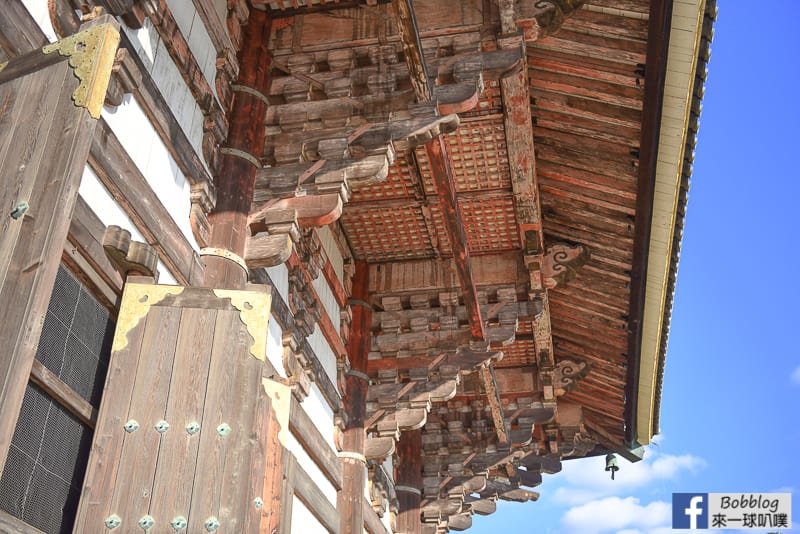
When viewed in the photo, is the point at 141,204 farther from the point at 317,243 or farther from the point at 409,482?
the point at 409,482

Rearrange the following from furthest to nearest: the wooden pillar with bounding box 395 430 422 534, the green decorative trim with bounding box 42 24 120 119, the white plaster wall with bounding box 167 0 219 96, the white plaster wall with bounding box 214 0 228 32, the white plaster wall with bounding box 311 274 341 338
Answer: the wooden pillar with bounding box 395 430 422 534, the white plaster wall with bounding box 311 274 341 338, the white plaster wall with bounding box 214 0 228 32, the white plaster wall with bounding box 167 0 219 96, the green decorative trim with bounding box 42 24 120 119

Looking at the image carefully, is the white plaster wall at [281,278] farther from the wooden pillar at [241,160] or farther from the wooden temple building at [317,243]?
the wooden pillar at [241,160]

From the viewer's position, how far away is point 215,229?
5.27 metres

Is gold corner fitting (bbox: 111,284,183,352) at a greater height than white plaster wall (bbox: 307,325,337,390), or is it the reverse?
white plaster wall (bbox: 307,325,337,390)

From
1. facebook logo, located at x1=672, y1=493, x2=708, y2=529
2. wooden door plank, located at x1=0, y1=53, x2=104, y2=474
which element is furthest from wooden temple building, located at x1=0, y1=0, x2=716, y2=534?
facebook logo, located at x1=672, y1=493, x2=708, y2=529

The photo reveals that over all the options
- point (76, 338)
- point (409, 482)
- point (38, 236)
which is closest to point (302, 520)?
point (76, 338)

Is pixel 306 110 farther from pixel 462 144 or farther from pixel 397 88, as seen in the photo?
pixel 462 144

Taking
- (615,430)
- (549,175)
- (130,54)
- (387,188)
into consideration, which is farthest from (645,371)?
(130,54)

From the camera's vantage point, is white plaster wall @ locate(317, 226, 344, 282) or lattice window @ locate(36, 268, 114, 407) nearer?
lattice window @ locate(36, 268, 114, 407)

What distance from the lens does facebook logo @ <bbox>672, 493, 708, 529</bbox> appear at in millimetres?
16734

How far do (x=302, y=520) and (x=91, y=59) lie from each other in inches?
182

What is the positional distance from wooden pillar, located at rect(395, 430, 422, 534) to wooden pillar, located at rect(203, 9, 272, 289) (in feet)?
20.7

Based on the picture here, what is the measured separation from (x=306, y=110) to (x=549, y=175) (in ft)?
9.87

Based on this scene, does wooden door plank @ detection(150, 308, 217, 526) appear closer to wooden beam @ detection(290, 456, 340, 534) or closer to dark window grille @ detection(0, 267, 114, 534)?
dark window grille @ detection(0, 267, 114, 534)
